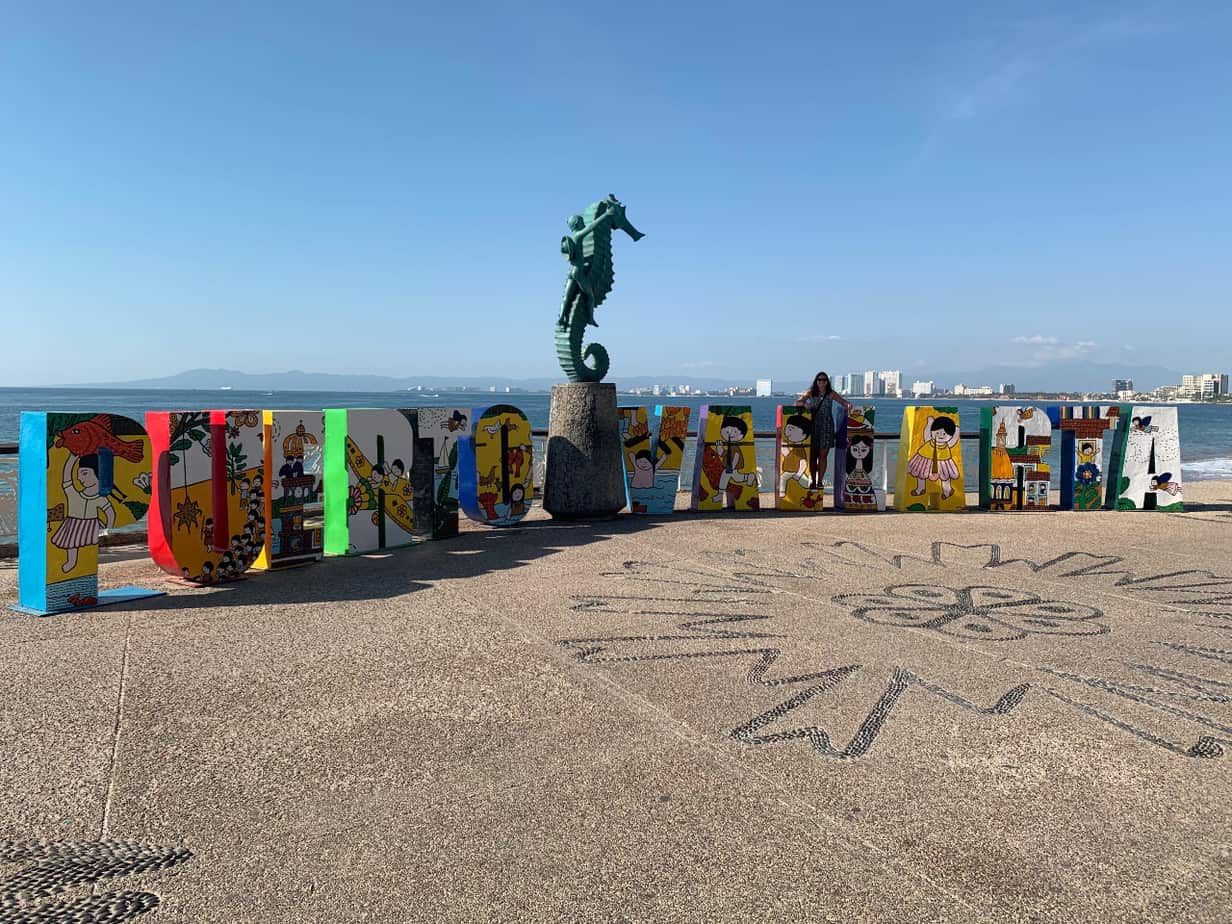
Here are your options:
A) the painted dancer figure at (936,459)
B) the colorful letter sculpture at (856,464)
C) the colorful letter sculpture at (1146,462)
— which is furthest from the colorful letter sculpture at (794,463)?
the colorful letter sculpture at (1146,462)

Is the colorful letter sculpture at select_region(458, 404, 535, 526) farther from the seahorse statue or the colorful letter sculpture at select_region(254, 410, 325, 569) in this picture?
the colorful letter sculpture at select_region(254, 410, 325, 569)

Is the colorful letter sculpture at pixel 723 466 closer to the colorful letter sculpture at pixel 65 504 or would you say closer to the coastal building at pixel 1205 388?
the colorful letter sculpture at pixel 65 504

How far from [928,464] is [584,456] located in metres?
4.76

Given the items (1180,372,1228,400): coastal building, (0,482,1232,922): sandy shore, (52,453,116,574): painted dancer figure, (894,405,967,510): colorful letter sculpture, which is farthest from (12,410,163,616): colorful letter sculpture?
(1180,372,1228,400): coastal building

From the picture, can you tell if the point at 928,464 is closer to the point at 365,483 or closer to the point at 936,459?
the point at 936,459

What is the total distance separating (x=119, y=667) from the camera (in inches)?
191

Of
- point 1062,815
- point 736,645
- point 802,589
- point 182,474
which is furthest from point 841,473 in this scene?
point 1062,815

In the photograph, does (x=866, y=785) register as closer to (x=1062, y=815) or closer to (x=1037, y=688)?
(x=1062, y=815)

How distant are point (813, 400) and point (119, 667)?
30.1 feet

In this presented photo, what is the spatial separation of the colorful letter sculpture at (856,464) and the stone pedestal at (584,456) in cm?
308

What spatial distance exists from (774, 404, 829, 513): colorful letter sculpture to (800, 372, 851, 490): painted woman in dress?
0.05 meters

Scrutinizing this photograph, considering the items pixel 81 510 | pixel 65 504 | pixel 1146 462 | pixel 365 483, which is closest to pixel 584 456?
pixel 365 483

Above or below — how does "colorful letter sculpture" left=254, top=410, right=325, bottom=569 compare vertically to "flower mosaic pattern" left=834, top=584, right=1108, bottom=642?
above

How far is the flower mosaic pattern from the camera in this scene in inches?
225
